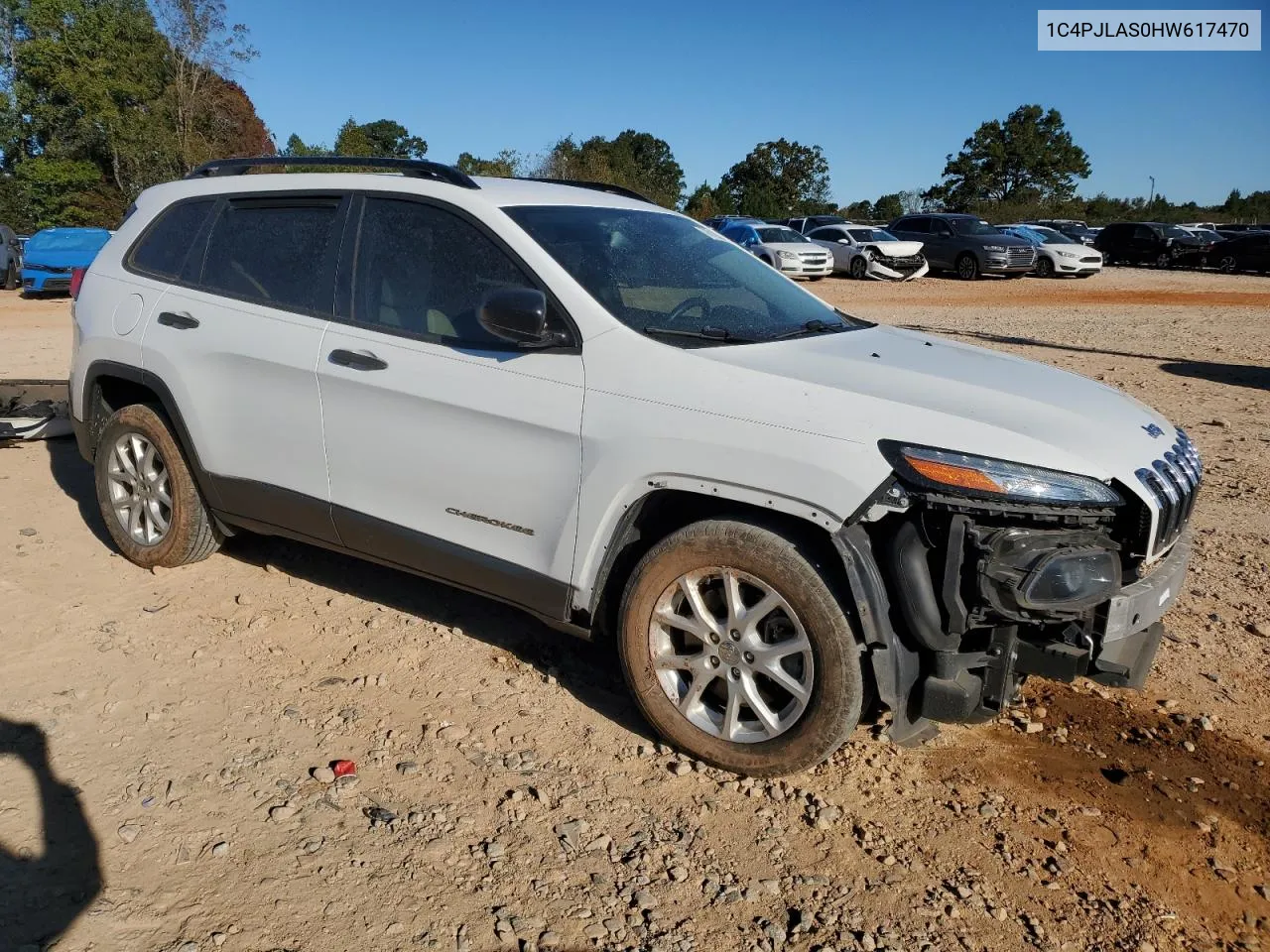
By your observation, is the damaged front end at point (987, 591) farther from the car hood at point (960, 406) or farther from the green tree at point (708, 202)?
the green tree at point (708, 202)

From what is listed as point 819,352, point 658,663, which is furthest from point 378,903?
point 819,352

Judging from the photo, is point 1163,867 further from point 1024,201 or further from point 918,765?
point 1024,201

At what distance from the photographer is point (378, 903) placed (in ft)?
9.24

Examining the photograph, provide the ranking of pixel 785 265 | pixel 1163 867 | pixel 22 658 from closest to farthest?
1. pixel 1163 867
2. pixel 22 658
3. pixel 785 265

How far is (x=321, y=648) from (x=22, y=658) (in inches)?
47.0

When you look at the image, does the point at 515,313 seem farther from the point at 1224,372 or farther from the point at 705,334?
the point at 1224,372

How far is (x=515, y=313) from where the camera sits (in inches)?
134

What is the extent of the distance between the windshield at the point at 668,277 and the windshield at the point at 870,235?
81.3ft

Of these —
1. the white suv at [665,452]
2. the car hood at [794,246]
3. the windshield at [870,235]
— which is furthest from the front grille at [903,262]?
the white suv at [665,452]

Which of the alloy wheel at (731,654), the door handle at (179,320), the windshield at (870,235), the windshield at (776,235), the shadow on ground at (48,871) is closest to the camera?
the shadow on ground at (48,871)

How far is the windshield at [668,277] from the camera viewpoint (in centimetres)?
370

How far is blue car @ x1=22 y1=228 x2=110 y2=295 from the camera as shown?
64.7 ft

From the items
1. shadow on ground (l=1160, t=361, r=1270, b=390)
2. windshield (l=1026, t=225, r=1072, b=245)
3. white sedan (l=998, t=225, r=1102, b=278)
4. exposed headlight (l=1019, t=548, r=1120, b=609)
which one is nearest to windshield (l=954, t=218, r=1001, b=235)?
white sedan (l=998, t=225, r=1102, b=278)

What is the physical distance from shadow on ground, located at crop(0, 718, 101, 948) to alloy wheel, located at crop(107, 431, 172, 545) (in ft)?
5.74
